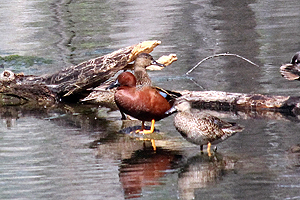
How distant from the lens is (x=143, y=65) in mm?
8672

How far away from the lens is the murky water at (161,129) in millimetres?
5762

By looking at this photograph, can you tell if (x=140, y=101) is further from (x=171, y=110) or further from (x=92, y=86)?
(x=92, y=86)

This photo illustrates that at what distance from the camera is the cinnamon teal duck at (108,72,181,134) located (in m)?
7.71

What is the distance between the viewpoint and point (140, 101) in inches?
304

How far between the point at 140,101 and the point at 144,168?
4.83 ft

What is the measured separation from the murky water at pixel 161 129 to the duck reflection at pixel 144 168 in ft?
0.04

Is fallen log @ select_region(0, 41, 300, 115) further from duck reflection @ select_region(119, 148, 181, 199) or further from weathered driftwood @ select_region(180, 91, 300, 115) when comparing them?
duck reflection @ select_region(119, 148, 181, 199)

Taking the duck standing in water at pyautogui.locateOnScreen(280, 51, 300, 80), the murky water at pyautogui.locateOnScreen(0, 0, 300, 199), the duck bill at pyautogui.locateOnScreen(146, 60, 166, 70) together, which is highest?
the duck standing in water at pyautogui.locateOnScreen(280, 51, 300, 80)

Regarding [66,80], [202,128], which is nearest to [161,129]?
[202,128]

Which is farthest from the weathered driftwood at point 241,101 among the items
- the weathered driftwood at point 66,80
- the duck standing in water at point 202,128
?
the duck standing in water at point 202,128

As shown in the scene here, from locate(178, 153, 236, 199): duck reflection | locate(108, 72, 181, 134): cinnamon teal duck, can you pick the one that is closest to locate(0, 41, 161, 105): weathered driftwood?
locate(108, 72, 181, 134): cinnamon teal duck

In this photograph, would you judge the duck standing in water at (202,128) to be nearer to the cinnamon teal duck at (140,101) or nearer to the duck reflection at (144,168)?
the duck reflection at (144,168)

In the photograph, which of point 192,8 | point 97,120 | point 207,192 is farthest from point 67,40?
point 207,192

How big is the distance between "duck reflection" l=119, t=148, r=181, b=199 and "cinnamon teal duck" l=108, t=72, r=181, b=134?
25.3 inches
